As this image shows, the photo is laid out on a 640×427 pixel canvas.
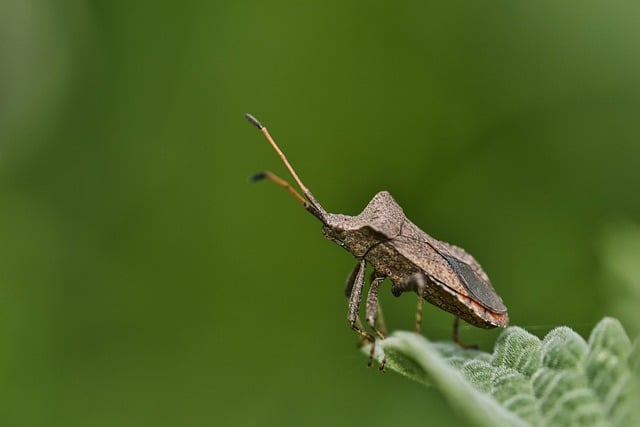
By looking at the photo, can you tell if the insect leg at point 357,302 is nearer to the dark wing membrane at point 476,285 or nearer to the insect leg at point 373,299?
the insect leg at point 373,299

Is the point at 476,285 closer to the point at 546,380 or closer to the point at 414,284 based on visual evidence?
the point at 414,284

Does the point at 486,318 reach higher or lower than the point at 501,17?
lower

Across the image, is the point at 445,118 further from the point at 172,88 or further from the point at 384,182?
the point at 172,88

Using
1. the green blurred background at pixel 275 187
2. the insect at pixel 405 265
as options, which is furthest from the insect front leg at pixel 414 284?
the green blurred background at pixel 275 187

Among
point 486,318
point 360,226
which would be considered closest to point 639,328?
point 486,318

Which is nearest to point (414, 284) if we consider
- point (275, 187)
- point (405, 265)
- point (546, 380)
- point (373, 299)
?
point (405, 265)
